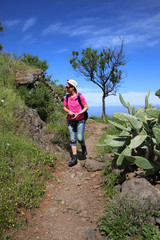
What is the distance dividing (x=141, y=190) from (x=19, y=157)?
112 inches

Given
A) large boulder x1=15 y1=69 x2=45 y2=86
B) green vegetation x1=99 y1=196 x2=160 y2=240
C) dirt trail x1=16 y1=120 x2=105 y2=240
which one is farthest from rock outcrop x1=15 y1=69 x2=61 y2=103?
green vegetation x1=99 y1=196 x2=160 y2=240

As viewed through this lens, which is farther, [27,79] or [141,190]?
[27,79]

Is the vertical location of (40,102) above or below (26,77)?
below

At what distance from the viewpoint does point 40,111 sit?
7422mm

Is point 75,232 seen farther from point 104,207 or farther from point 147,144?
point 147,144

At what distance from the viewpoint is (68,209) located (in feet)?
11.9

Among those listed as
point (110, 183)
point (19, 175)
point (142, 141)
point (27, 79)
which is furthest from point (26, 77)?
point (142, 141)

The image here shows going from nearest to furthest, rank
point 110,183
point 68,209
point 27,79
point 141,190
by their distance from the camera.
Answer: point 141,190
point 68,209
point 110,183
point 27,79

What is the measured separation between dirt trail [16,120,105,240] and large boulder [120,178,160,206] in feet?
2.14

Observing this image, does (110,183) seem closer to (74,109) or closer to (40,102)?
(74,109)

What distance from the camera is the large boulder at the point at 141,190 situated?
3041 millimetres

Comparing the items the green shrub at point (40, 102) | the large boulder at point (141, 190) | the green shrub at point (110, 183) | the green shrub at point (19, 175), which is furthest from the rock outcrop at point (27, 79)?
the large boulder at point (141, 190)

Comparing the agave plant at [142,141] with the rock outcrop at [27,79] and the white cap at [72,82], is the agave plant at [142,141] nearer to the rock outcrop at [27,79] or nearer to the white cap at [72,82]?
the white cap at [72,82]

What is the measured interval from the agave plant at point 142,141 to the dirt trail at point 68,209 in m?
1.01
